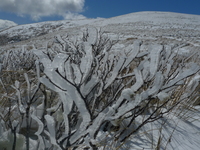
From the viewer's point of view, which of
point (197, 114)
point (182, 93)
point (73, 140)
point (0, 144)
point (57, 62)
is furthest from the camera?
point (182, 93)

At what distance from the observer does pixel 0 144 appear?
2.69ft

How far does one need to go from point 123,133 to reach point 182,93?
89cm

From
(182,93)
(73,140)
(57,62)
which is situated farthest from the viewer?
(182,93)

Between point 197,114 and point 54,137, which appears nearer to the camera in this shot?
point 54,137

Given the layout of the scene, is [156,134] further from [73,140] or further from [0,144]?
[0,144]

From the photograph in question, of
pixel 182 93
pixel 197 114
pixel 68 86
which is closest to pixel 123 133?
pixel 68 86

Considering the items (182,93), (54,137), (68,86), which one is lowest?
(54,137)

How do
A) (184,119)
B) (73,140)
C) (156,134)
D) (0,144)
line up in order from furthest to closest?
(184,119), (156,134), (0,144), (73,140)

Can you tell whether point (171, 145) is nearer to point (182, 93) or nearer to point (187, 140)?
point (187, 140)

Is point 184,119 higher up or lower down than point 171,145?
higher up

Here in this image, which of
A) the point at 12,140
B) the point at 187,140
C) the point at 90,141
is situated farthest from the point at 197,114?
the point at 12,140

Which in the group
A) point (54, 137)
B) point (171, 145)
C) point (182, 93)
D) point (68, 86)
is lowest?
point (171, 145)

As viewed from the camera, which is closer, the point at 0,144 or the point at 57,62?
the point at 57,62

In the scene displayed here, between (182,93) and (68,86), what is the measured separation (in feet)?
4.58
